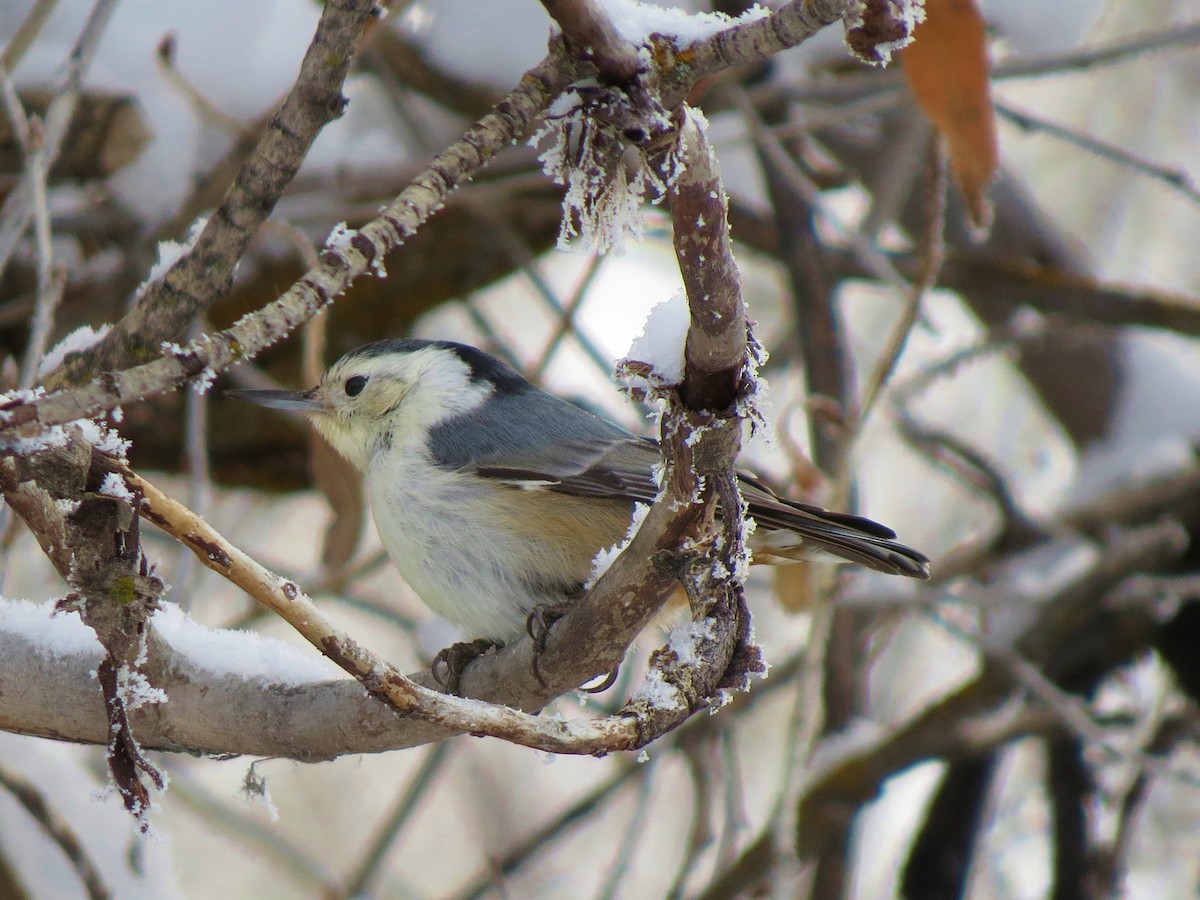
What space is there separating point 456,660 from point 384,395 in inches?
34.5

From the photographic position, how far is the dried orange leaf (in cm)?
200

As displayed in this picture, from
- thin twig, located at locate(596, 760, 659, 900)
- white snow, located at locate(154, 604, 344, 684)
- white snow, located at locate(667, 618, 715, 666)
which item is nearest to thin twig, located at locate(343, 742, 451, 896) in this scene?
thin twig, located at locate(596, 760, 659, 900)

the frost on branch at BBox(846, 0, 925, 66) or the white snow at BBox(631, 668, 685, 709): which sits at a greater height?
the frost on branch at BBox(846, 0, 925, 66)

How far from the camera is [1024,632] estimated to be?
3314mm

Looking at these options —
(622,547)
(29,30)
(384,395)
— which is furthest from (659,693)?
(29,30)

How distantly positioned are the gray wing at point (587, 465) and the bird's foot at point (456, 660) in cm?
31

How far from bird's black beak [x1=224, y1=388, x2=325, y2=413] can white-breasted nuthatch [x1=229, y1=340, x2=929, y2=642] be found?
240 millimetres

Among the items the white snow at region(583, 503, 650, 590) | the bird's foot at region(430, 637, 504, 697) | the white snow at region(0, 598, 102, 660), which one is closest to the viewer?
the white snow at region(583, 503, 650, 590)

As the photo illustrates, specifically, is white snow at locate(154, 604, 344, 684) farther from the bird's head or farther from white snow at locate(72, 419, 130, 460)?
the bird's head

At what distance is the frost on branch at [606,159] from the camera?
3.24 feet

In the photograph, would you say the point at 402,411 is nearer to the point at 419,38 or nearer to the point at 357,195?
the point at 357,195

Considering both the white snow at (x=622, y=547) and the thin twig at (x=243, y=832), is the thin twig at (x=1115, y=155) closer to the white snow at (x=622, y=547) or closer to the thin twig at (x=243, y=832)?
the white snow at (x=622, y=547)

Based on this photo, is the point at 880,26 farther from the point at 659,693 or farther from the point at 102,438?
the point at 102,438

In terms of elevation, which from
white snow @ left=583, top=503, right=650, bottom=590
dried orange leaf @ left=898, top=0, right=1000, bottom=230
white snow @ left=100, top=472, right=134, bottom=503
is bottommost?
white snow @ left=100, top=472, right=134, bottom=503
